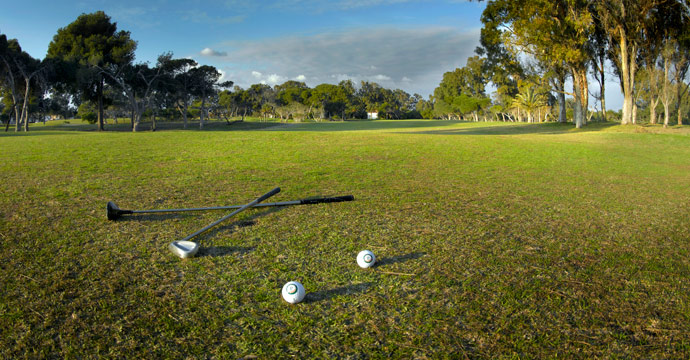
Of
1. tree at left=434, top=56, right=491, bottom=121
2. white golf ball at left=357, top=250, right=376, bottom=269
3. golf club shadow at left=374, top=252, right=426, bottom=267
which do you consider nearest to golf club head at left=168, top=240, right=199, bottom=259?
white golf ball at left=357, top=250, right=376, bottom=269

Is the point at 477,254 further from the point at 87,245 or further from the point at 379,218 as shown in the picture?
the point at 87,245

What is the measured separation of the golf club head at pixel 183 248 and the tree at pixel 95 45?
1720 inches

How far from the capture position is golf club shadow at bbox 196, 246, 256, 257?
14.4ft

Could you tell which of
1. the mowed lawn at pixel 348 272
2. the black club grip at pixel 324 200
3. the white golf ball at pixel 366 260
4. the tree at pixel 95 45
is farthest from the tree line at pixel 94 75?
the white golf ball at pixel 366 260

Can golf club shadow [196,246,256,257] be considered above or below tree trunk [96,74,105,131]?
below

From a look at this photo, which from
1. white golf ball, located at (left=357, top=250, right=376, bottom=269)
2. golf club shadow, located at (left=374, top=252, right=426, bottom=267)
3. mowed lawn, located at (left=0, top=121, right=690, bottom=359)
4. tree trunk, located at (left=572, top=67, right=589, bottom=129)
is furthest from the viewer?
tree trunk, located at (left=572, top=67, right=589, bottom=129)

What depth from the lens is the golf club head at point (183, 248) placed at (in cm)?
424

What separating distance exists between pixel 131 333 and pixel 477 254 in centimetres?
342

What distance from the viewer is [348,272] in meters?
3.95

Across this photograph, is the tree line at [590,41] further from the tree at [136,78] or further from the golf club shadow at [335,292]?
the tree at [136,78]

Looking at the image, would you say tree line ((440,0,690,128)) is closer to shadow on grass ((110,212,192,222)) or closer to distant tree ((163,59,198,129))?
shadow on grass ((110,212,192,222))

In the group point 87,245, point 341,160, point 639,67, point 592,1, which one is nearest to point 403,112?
point 639,67

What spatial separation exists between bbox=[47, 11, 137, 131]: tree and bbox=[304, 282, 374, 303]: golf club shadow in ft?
149

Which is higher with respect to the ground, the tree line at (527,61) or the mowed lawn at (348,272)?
the tree line at (527,61)
